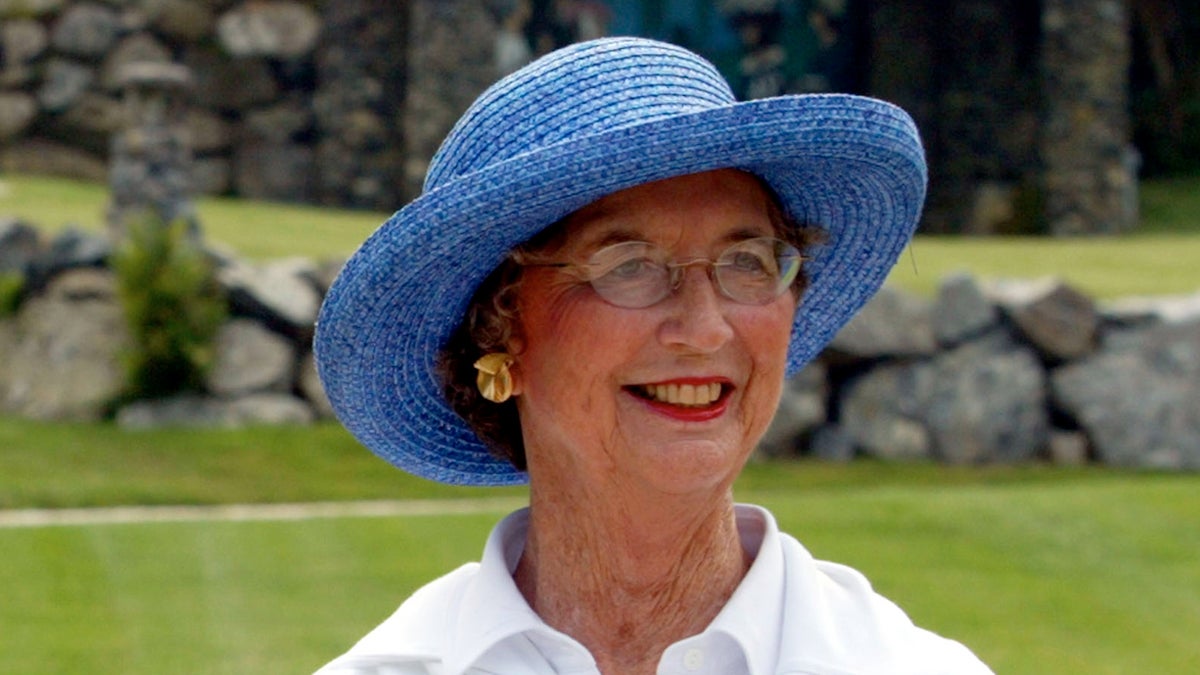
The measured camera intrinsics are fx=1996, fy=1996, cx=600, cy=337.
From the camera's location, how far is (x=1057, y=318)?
11414 mm

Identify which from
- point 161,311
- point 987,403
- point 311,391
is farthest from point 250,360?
point 987,403

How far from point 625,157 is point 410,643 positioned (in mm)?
624

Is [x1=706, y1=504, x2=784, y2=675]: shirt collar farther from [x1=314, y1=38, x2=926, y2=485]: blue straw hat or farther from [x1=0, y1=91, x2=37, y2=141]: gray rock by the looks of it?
[x1=0, y1=91, x2=37, y2=141]: gray rock

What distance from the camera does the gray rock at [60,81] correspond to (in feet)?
60.8

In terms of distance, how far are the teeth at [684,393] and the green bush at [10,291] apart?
31.8 feet

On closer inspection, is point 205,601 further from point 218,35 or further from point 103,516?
point 218,35

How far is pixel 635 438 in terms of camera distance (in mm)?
2186

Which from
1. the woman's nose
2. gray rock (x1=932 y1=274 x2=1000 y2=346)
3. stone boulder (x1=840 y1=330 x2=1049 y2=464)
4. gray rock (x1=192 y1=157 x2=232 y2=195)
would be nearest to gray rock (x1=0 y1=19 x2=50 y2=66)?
gray rock (x1=192 y1=157 x2=232 y2=195)

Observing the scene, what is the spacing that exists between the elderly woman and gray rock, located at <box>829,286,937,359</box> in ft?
29.5

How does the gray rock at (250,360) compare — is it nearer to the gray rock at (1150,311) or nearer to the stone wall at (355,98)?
the gray rock at (1150,311)

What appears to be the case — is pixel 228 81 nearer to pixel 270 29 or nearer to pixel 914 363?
pixel 270 29

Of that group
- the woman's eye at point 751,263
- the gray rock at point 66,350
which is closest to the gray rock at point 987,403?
the gray rock at point 66,350

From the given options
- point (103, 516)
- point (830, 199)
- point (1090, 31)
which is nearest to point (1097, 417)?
point (103, 516)

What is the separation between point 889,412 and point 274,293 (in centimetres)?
356
